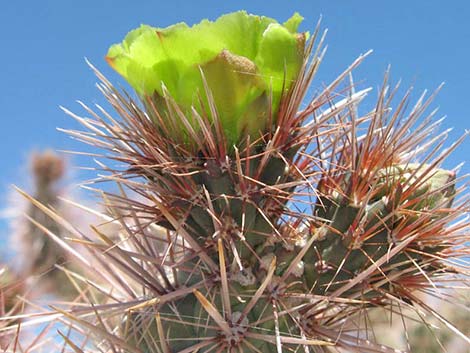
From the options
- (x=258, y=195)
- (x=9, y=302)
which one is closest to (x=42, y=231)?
(x=9, y=302)

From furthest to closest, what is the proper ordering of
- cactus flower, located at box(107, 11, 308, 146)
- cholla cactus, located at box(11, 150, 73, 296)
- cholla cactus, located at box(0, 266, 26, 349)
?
cholla cactus, located at box(11, 150, 73, 296) → cholla cactus, located at box(0, 266, 26, 349) → cactus flower, located at box(107, 11, 308, 146)

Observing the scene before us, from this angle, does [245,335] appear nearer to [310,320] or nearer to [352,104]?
[310,320]

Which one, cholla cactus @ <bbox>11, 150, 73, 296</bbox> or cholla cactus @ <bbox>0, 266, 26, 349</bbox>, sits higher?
cholla cactus @ <bbox>11, 150, 73, 296</bbox>

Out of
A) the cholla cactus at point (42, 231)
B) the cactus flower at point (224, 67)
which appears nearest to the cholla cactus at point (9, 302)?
the cholla cactus at point (42, 231)

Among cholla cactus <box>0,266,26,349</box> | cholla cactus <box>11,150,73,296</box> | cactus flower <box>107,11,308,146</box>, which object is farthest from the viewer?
cholla cactus <box>11,150,73,296</box>

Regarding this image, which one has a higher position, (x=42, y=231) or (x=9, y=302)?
(x=42, y=231)

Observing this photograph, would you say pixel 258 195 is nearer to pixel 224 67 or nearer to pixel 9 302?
pixel 224 67

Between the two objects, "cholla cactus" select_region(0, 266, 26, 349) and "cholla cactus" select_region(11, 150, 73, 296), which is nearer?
"cholla cactus" select_region(0, 266, 26, 349)

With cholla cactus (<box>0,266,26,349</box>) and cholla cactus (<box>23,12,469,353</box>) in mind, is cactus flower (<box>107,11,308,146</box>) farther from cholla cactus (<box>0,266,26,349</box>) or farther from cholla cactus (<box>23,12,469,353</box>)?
cholla cactus (<box>0,266,26,349</box>)

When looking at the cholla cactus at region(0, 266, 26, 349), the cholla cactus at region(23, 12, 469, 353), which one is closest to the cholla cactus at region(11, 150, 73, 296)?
the cholla cactus at region(0, 266, 26, 349)
